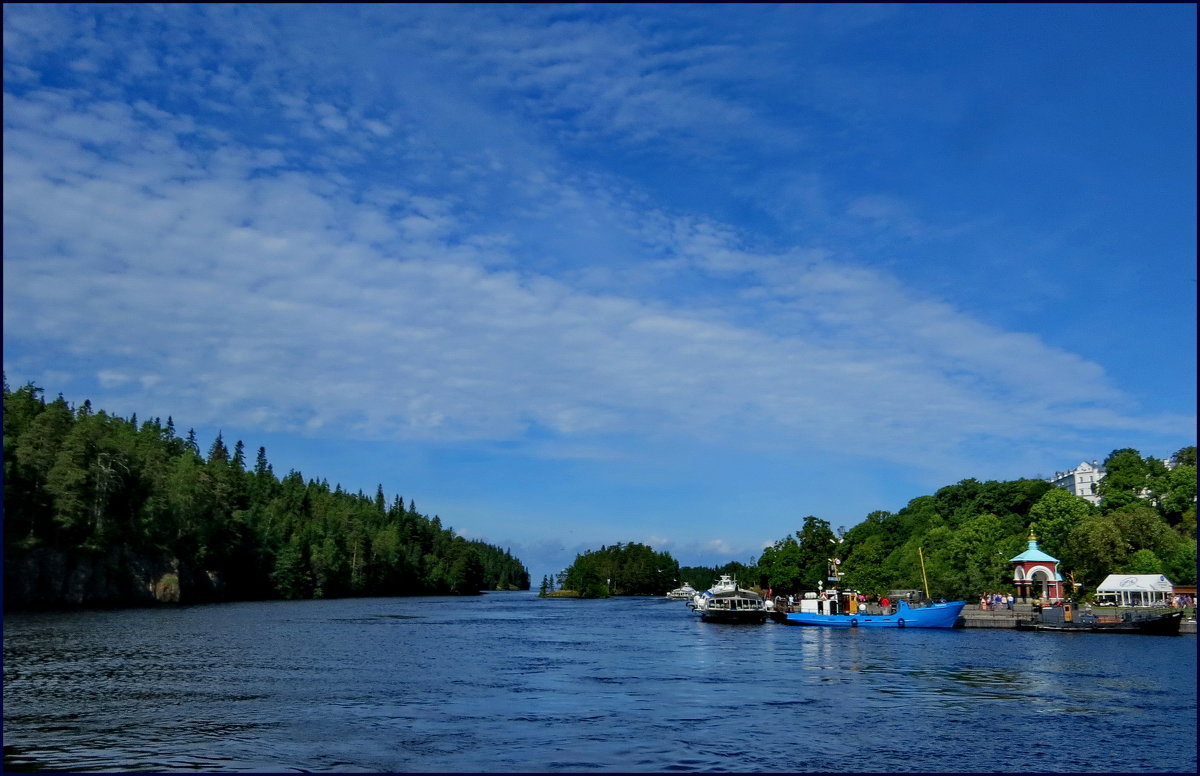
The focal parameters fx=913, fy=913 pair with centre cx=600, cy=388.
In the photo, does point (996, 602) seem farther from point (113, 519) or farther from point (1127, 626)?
point (113, 519)

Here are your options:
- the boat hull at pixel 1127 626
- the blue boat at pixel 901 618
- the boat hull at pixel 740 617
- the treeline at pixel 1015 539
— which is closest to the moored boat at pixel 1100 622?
the boat hull at pixel 1127 626

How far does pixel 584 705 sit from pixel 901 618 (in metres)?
76.0

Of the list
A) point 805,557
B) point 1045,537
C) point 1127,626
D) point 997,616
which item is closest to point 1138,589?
point 1127,626

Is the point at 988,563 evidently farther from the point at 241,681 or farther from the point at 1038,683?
the point at 241,681

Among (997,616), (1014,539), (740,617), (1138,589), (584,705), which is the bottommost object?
(740,617)

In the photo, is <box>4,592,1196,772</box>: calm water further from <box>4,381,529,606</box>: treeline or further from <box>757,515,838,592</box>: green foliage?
<box>757,515,838,592</box>: green foliage

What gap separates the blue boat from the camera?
343 feet

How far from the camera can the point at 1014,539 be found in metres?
139

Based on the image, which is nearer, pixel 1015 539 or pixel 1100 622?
pixel 1100 622

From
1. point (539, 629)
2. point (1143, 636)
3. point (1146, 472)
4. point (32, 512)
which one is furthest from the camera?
point (1146, 472)

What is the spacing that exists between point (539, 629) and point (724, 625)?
28.4 metres

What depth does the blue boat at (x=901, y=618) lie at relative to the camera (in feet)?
343

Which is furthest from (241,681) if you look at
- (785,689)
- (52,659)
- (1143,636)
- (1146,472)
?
(1146,472)

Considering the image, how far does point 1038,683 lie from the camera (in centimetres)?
5334
